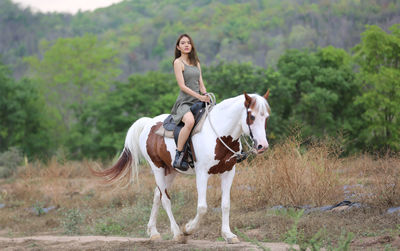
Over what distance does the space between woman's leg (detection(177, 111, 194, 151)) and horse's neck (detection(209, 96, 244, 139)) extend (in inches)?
13.8

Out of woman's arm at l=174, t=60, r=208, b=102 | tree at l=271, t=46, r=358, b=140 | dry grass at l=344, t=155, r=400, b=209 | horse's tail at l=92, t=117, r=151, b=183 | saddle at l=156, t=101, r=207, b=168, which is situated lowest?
tree at l=271, t=46, r=358, b=140

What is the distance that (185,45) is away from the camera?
7164 mm

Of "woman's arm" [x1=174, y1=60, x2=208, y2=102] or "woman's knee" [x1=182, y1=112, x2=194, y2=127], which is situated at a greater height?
"woman's arm" [x1=174, y1=60, x2=208, y2=102]

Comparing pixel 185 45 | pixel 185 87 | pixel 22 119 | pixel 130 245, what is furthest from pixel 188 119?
pixel 22 119

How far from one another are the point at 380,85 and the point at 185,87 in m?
27.9

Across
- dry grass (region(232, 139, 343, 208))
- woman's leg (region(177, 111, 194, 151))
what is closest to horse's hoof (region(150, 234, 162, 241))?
woman's leg (region(177, 111, 194, 151))

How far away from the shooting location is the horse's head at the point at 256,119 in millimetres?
5961

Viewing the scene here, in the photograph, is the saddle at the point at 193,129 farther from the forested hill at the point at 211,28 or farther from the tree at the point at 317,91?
the forested hill at the point at 211,28

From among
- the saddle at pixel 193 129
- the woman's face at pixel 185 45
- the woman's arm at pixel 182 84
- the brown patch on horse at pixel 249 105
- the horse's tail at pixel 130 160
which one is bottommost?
the horse's tail at pixel 130 160

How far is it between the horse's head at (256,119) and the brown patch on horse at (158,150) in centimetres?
174

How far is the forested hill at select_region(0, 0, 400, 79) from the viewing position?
89938 millimetres

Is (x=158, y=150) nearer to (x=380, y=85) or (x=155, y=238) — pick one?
(x=155, y=238)

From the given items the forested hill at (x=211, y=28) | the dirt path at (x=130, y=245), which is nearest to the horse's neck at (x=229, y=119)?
the dirt path at (x=130, y=245)

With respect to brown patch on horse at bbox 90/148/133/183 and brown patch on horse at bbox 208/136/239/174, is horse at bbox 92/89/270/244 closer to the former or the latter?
brown patch on horse at bbox 208/136/239/174
